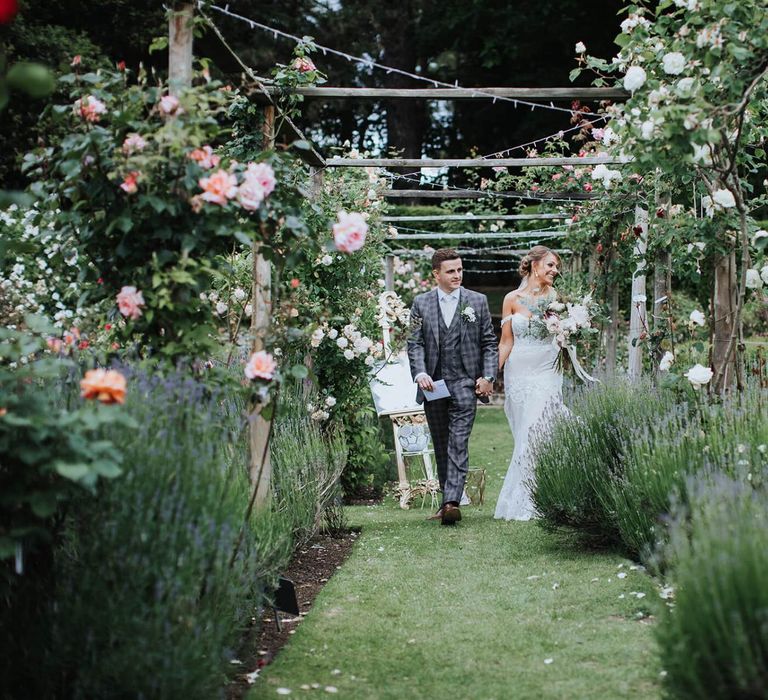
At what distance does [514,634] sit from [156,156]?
2273mm

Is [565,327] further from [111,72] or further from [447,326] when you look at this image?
[111,72]

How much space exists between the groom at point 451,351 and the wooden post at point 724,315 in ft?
5.52

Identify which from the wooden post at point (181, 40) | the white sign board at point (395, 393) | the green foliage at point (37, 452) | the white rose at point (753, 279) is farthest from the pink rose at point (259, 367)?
the white sign board at point (395, 393)

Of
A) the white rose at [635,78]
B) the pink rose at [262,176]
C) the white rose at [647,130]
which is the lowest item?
the pink rose at [262,176]

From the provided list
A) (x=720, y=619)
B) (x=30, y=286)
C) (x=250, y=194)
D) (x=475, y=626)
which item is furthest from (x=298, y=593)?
(x=30, y=286)

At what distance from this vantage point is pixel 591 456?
16.7 ft

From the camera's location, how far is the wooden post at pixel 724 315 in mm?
4902

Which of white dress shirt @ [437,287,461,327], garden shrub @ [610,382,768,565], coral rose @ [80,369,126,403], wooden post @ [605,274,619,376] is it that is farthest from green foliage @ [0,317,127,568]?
wooden post @ [605,274,619,376]

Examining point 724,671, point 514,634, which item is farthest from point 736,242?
point 724,671

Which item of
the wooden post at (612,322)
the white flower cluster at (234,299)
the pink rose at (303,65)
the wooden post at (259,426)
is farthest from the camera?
the wooden post at (612,322)

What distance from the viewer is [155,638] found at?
8.29ft

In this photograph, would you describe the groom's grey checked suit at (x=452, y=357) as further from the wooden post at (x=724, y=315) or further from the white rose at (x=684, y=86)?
the white rose at (x=684, y=86)

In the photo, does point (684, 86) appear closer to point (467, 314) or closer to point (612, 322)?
point (467, 314)

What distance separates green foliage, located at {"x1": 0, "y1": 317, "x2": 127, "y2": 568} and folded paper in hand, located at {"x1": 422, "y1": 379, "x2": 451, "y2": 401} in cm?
386
